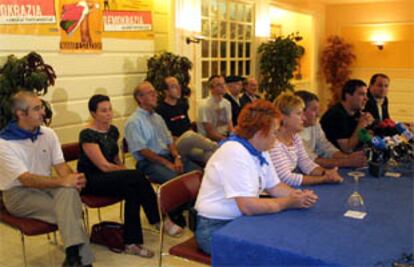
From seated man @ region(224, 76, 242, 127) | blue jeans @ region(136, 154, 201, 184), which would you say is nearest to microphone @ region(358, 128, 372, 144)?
blue jeans @ region(136, 154, 201, 184)

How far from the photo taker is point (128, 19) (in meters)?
5.18

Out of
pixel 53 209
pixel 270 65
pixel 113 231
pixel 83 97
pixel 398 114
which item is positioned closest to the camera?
pixel 53 209

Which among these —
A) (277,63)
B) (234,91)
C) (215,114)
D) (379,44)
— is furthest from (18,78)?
(379,44)

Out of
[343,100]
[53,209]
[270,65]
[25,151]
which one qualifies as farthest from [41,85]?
[270,65]

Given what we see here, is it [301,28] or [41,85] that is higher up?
[301,28]

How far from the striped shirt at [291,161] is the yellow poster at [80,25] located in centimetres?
275

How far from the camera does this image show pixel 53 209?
2742 millimetres

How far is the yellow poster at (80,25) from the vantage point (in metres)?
4.45

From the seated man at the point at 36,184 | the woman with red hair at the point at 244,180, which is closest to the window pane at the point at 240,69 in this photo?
the seated man at the point at 36,184

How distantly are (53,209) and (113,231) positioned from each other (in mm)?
709

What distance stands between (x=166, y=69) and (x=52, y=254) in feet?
8.50

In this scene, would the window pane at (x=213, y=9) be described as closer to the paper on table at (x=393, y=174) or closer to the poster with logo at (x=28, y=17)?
the poster with logo at (x=28, y=17)

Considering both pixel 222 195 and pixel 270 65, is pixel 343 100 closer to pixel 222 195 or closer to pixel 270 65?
pixel 222 195

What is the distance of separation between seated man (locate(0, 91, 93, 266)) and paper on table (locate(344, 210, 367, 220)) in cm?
160
